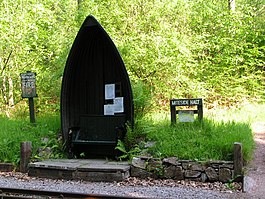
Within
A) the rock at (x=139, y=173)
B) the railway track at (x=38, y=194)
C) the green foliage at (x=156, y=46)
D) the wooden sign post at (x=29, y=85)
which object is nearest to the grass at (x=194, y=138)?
the rock at (x=139, y=173)

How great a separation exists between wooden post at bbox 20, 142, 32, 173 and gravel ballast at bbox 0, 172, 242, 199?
663mm

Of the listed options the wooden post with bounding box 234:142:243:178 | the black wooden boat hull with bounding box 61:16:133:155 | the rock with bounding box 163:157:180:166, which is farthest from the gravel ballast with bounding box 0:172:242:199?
Answer: the black wooden boat hull with bounding box 61:16:133:155

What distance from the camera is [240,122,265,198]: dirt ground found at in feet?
20.8

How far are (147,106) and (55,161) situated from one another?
3.22 m

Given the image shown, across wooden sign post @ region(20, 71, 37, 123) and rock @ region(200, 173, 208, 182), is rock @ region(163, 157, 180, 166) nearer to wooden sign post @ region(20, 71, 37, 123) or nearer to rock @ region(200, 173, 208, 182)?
rock @ region(200, 173, 208, 182)

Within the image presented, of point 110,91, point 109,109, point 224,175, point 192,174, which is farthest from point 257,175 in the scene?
point 110,91

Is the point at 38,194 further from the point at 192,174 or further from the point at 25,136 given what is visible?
the point at 25,136

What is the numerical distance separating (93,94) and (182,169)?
396 centimetres

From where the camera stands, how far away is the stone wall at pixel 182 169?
721 cm

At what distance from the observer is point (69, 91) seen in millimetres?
10094

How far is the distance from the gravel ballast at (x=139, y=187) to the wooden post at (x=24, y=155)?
2.18ft

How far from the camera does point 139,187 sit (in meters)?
7.05

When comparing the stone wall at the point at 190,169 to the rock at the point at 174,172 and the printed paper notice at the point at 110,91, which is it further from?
the printed paper notice at the point at 110,91

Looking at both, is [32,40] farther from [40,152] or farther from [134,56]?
[40,152]
